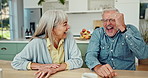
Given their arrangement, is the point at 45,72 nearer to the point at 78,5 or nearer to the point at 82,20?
the point at 78,5

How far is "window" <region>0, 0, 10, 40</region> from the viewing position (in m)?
4.15

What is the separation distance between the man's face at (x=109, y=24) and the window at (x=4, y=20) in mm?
3313

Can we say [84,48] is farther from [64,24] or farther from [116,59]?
[64,24]

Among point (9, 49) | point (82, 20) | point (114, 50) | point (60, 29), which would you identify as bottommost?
point (9, 49)

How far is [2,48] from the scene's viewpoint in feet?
8.27

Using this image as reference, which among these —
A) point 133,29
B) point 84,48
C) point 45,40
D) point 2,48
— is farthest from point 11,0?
point 133,29

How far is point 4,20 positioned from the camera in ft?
14.0

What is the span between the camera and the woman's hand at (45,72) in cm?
107

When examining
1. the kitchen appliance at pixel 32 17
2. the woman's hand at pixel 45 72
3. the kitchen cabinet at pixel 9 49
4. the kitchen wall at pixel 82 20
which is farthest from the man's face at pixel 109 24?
the kitchen appliance at pixel 32 17

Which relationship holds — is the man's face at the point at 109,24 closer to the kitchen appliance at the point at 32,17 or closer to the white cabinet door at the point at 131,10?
the white cabinet door at the point at 131,10

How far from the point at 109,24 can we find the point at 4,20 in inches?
139

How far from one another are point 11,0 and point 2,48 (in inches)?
95.1

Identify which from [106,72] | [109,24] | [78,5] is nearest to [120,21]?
[109,24]

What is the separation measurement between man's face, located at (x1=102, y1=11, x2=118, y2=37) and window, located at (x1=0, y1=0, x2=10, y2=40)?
3313mm
